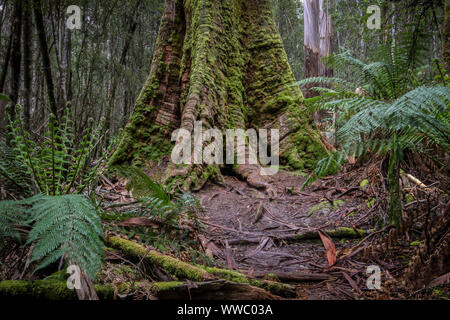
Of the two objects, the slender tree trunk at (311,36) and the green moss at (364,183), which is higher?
the slender tree trunk at (311,36)

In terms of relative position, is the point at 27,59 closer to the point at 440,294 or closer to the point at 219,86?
the point at 219,86

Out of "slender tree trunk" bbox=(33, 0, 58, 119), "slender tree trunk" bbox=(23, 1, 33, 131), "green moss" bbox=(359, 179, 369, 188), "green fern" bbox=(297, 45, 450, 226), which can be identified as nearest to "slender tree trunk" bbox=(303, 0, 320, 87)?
"green moss" bbox=(359, 179, 369, 188)

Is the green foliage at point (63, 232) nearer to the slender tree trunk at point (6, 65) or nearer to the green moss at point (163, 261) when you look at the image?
the green moss at point (163, 261)

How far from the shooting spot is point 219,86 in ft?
Answer: 12.9

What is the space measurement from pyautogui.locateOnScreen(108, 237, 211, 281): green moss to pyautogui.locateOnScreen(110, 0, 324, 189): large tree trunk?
1.83 m

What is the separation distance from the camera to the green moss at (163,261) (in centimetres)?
122

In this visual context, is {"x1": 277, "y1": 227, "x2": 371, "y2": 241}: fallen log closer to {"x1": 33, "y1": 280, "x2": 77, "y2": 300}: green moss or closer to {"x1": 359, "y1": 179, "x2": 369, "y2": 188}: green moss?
{"x1": 359, "y1": 179, "x2": 369, "y2": 188}: green moss

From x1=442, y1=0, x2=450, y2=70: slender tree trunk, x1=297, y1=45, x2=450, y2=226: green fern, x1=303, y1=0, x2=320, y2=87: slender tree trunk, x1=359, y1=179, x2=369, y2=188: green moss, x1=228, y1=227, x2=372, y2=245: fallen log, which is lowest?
x1=228, y1=227, x2=372, y2=245: fallen log

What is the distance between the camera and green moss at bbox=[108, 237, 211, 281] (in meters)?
1.22

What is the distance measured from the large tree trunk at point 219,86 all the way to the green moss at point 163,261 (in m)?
1.83

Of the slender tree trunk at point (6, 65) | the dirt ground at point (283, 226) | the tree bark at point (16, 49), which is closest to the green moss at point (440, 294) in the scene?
the dirt ground at point (283, 226)

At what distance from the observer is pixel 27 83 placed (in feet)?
12.8

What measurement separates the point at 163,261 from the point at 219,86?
3.13 metres
